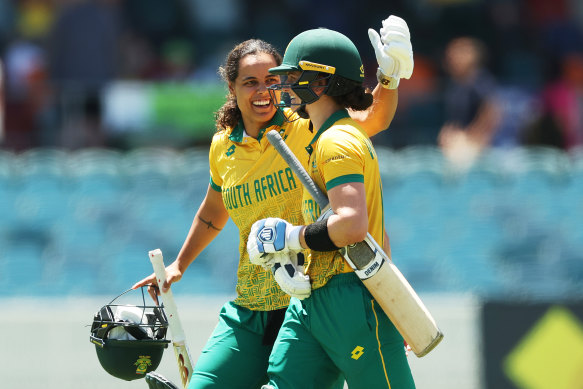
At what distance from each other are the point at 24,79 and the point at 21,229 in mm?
2025

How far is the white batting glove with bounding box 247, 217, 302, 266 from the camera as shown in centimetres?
375

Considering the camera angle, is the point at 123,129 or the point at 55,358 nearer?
the point at 55,358

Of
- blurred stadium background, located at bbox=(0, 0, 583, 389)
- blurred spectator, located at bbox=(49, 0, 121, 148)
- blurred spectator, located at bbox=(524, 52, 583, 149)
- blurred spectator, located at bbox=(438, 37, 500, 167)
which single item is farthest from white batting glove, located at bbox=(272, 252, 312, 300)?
blurred spectator, located at bbox=(49, 0, 121, 148)

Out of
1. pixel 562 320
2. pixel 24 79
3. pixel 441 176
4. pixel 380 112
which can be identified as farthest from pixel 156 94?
pixel 380 112

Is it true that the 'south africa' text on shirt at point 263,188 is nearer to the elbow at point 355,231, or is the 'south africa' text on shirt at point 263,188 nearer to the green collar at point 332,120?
the green collar at point 332,120

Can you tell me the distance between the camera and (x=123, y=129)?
9617 mm

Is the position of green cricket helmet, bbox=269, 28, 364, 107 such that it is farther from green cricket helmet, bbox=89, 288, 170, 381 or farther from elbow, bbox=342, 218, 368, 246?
green cricket helmet, bbox=89, 288, 170, 381

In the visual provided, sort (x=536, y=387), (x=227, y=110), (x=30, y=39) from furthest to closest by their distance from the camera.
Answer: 1. (x=30, y=39)
2. (x=536, y=387)
3. (x=227, y=110)

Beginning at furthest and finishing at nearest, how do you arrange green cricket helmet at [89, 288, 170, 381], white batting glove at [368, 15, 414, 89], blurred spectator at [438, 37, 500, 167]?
blurred spectator at [438, 37, 500, 167] → green cricket helmet at [89, 288, 170, 381] → white batting glove at [368, 15, 414, 89]

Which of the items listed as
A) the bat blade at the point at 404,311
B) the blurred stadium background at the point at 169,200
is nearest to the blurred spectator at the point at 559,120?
the blurred stadium background at the point at 169,200

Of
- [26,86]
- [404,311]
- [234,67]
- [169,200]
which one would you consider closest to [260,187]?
[234,67]

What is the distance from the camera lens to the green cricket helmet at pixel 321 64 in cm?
383

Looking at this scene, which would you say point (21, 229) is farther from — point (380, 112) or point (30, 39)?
point (380, 112)

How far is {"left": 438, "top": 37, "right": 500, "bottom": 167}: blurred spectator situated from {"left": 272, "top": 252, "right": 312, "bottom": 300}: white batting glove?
214 inches
